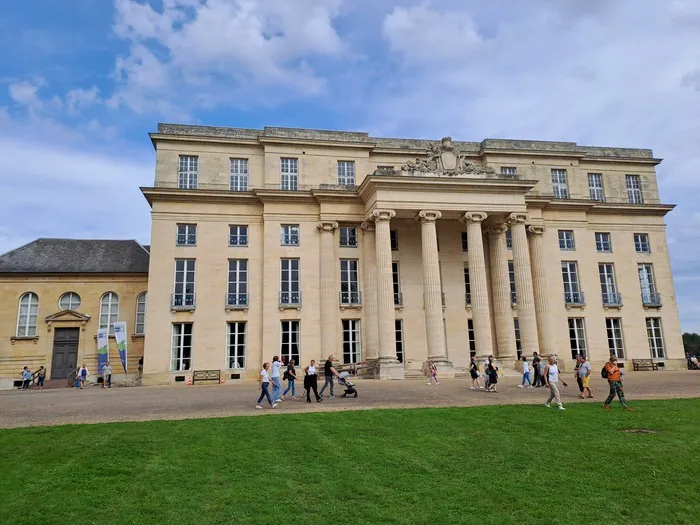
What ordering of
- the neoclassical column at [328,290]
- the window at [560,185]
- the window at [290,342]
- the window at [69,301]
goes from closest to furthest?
1. the neoclassical column at [328,290]
2. the window at [290,342]
3. the window at [69,301]
4. the window at [560,185]

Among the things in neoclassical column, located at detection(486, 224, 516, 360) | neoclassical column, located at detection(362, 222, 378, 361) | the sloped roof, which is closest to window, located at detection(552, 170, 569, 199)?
neoclassical column, located at detection(486, 224, 516, 360)

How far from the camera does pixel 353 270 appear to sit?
3631cm

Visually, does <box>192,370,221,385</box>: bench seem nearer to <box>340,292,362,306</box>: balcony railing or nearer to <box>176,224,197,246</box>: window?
<box>176,224,197,246</box>: window

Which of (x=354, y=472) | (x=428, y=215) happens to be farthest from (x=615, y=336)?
(x=354, y=472)

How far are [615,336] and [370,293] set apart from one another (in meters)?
19.7

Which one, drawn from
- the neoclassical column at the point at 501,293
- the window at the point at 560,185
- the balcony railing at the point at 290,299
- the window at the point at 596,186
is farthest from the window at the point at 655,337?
the balcony railing at the point at 290,299

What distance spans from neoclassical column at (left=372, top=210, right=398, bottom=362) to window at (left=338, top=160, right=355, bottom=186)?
18.6 ft

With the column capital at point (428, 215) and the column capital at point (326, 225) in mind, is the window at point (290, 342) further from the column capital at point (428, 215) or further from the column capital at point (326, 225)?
the column capital at point (428, 215)

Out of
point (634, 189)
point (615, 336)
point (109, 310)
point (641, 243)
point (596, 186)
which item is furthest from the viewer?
point (634, 189)

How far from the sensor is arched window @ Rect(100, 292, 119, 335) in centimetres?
3781

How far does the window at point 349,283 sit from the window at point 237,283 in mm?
6596

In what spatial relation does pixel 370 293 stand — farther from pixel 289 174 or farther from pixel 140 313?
pixel 140 313

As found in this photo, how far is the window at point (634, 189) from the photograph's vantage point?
43.1 m

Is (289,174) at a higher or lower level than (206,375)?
higher
